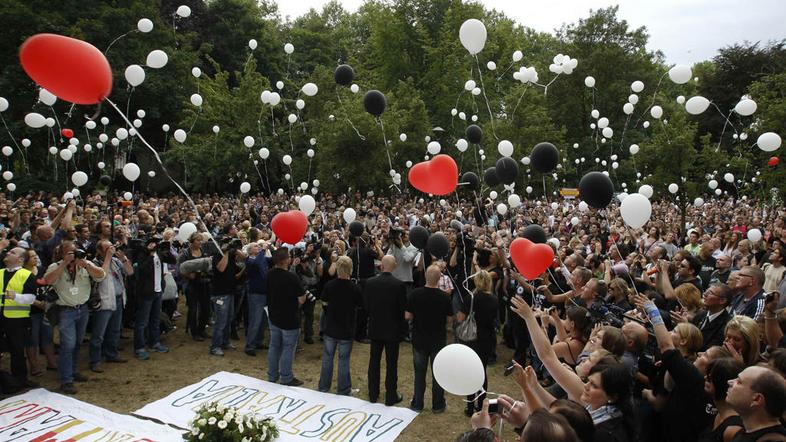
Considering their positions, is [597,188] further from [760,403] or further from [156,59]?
[156,59]

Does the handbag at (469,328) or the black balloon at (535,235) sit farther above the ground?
the black balloon at (535,235)

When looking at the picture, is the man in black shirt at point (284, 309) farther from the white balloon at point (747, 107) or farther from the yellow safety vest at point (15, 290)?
the white balloon at point (747, 107)

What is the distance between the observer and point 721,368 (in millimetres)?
3027

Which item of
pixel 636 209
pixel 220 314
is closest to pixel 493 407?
pixel 636 209

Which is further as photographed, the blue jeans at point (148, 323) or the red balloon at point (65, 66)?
the blue jeans at point (148, 323)

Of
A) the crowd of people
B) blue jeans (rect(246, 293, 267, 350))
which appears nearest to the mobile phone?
the crowd of people

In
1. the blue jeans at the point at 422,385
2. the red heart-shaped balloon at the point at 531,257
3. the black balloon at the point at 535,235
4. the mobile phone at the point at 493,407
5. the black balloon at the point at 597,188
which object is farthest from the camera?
the black balloon at the point at 535,235

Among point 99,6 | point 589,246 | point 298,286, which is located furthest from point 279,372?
point 99,6

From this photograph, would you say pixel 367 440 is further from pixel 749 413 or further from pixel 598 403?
pixel 749 413

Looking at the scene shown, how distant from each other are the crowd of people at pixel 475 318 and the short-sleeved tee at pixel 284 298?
0.01 metres

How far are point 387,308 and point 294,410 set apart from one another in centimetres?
162

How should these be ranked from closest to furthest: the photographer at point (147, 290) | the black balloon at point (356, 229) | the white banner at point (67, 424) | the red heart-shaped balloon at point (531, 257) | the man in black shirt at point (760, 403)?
the man in black shirt at point (760, 403)
the white banner at point (67, 424)
the red heart-shaped balloon at point (531, 257)
the photographer at point (147, 290)
the black balloon at point (356, 229)

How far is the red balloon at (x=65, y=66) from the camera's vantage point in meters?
3.63

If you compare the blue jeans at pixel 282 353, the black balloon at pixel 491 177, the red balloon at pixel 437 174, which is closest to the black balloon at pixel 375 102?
the red balloon at pixel 437 174
